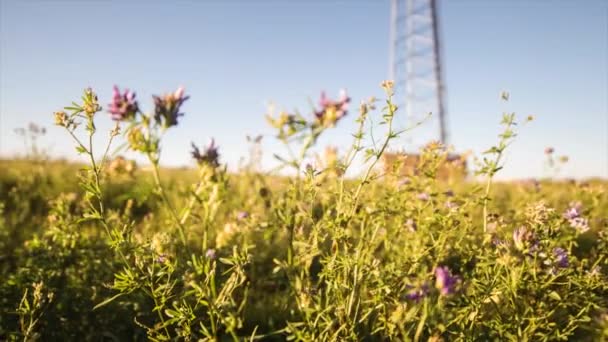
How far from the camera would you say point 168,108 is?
1.30 meters

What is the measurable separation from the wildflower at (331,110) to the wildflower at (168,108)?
45 centimetres

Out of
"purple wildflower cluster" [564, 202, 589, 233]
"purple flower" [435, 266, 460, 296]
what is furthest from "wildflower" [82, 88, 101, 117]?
"purple wildflower cluster" [564, 202, 589, 233]

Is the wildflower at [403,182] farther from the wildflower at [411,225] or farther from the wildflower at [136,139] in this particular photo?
the wildflower at [136,139]

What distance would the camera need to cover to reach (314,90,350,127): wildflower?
1.31 metres

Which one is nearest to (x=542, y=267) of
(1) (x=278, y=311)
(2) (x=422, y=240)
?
(2) (x=422, y=240)

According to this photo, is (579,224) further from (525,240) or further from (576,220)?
(525,240)

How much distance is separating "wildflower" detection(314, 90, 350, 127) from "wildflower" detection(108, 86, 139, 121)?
22.9 inches

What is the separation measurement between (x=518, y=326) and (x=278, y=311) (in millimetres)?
1158

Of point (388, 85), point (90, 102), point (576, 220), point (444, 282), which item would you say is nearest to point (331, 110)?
point (388, 85)

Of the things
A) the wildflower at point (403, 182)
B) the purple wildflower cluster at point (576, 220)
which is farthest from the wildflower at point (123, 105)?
the purple wildflower cluster at point (576, 220)

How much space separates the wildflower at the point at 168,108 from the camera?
129cm

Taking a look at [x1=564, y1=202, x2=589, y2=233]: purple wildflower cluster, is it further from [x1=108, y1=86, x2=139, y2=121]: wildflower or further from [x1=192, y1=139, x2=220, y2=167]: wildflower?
[x1=108, y1=86, x2=139, y2=121]: wildflower

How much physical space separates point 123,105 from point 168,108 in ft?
0.45

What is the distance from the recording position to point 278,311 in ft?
7.11
